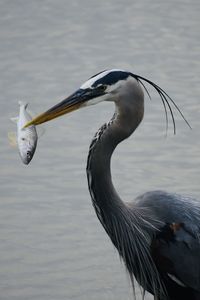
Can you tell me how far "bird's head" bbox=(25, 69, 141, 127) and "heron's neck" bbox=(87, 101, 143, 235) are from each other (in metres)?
0.10

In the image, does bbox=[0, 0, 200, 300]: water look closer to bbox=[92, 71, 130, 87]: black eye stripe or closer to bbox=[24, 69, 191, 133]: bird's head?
bbox=[24, 69, 191, 133]: bird's head

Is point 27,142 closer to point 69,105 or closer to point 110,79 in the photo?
point 69,105

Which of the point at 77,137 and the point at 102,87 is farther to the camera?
the point at 77,137

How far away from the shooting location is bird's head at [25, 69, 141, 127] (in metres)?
5.07

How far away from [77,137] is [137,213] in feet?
10.5

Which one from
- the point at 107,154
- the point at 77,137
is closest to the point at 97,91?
the point at 107,154

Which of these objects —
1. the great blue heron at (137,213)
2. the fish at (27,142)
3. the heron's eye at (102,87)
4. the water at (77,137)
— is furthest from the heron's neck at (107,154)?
the water at (77,137)

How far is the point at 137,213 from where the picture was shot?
17.4 ft

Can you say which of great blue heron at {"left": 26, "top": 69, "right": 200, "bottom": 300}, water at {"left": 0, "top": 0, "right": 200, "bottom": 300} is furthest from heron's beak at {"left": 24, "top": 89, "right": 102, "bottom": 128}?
water at {"left": 0, "top": 0, "right": 200, "bottom": 300}

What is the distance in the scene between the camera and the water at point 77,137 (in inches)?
250

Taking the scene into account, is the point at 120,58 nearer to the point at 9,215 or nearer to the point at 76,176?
the point at 76,176

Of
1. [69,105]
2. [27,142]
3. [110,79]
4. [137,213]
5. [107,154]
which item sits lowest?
[137,213]

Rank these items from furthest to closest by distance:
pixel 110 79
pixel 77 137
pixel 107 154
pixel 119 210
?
pixel 77 137, pixel 119 210, pixel 107 154, pixel 110 79

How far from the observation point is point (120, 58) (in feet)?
34.2
